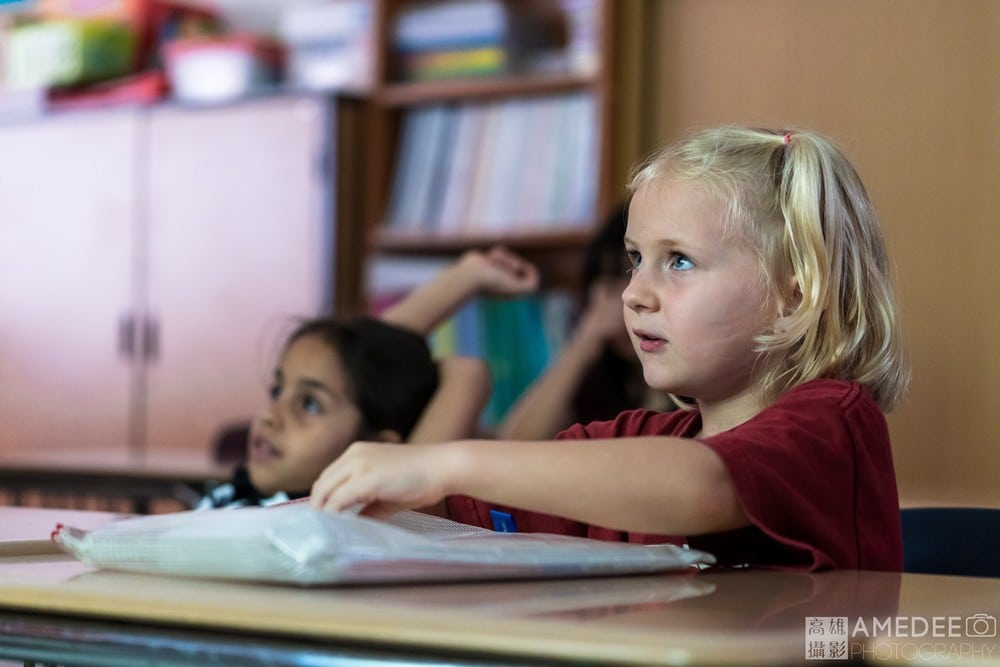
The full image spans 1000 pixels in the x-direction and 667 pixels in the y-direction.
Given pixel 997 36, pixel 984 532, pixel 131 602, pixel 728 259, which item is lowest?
pixel 984 532

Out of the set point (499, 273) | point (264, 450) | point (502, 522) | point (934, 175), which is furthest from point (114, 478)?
point (934, 175)

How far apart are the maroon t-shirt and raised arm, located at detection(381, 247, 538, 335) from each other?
39.0 inches

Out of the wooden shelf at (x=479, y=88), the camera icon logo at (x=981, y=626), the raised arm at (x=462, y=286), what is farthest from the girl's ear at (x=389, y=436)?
the wooden shelf at (x=479, y=88)

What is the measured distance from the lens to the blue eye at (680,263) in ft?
3.61

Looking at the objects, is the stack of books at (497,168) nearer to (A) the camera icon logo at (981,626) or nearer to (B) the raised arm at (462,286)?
(B) the raised arm at (462,286)

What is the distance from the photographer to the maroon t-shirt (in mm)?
882

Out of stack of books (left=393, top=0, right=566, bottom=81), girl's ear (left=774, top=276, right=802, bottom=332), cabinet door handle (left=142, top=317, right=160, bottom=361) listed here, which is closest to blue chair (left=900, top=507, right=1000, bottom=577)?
girl's ear (left=774, top=276, right=802, bottom=332)

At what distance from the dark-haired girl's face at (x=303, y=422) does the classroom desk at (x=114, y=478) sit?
615 millimetres

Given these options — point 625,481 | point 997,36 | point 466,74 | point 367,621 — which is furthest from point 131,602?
point 466,74

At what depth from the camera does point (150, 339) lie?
Answer: 3926 millimetres

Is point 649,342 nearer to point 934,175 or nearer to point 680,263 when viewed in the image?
point 680,263

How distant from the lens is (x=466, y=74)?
3.42 metres

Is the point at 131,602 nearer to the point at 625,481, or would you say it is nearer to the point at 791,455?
the point at 625,481

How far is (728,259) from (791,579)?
1.06 ft
